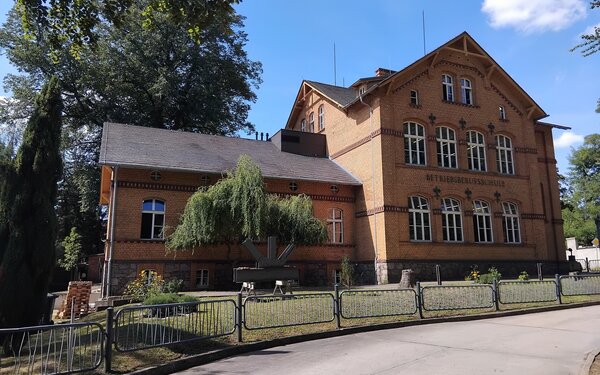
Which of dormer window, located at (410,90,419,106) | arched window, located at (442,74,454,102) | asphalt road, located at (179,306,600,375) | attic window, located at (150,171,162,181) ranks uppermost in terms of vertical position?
arched window, located at (442,74,454,102)

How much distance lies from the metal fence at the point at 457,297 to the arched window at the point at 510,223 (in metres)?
14.8

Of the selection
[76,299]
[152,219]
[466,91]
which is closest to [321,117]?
[466,91]

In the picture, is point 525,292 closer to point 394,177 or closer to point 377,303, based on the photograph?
point 377,303

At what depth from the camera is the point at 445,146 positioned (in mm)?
26297

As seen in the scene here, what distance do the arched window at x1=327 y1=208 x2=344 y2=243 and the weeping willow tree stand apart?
15.8 ft

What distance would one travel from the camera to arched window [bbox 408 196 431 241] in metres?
A: 24.3

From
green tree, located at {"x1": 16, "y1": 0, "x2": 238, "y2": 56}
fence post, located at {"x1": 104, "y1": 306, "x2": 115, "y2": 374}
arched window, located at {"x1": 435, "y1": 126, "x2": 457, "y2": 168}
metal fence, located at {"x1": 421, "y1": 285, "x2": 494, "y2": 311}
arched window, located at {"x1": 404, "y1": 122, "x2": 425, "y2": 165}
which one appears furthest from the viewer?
arched window, located at {"x1": 435, "y1": 126, "x2": 457, "y2": 168}

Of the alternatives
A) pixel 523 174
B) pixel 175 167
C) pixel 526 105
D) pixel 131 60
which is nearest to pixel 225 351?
pixel 175 167

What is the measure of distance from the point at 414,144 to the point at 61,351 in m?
21.6

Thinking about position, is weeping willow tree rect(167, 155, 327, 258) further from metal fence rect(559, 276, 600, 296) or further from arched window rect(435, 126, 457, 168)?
arched window rect(435, 126, 457, 168)

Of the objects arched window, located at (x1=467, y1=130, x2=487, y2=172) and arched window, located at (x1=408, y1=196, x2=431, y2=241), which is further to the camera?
arched window, located at (x1=467, y1=130, x2=487, y2=172)

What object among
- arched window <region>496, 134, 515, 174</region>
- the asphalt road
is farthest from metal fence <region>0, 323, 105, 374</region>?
arched window <region>496, 134, 515, 174</region>

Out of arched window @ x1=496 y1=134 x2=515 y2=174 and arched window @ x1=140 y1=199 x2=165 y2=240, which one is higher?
arched window @ x1=496 y1=134 x2=515 y2=174

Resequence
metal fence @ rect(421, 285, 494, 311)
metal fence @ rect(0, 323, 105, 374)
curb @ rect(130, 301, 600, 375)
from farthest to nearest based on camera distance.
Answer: metal fence @ rect(421, 285, 494, 311)
curb @ rect(130, 301, 600, 375)
metal fence @ rect(0, 323, 105, 374)
